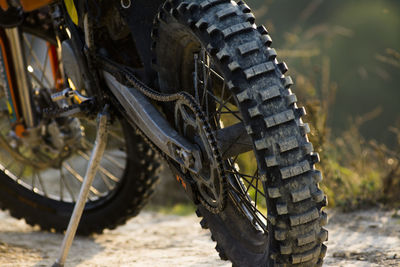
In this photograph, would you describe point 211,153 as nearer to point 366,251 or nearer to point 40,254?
point 366,251

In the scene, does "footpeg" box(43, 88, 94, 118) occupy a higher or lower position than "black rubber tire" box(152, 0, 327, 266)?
higher

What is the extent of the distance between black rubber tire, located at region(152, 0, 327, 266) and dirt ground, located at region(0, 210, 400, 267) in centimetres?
84

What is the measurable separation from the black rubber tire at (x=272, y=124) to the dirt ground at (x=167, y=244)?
2.77 feet

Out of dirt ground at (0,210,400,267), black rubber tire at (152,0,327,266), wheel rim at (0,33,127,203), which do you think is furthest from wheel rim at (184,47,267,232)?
wheel rim at (0,33,127,203)

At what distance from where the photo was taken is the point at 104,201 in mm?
3271

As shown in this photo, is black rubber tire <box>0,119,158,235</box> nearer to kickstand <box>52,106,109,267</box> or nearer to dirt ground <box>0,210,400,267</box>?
dirt ground <box>0,210,400,267</box>

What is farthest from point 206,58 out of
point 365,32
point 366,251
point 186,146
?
point 365,32

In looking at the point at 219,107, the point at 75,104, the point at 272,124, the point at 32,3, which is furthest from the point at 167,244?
the point at 272,124

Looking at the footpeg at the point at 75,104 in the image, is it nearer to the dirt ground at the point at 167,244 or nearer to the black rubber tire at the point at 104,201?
the black rubber tire at the point at 104,201

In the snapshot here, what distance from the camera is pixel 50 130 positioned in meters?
3.18

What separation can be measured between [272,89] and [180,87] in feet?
1.81

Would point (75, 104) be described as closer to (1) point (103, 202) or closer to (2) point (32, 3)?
(2) point (32, 3)

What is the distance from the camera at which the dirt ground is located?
8.93 ft

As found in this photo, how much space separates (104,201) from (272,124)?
1753mm
